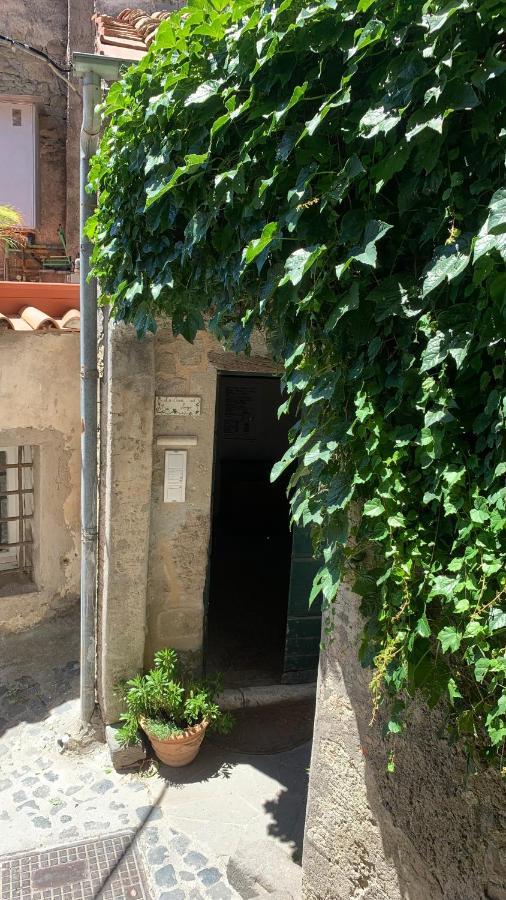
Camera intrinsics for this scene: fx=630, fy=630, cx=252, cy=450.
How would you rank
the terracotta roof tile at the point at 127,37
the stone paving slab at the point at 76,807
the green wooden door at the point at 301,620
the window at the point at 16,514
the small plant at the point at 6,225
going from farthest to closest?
the small plant at the point at 6,225, the window at the point at 16,514, the green wooden door at the point at 301,620, the terracotta roof tile at the point at 127,37, the stone paving slab at the point at 76,807

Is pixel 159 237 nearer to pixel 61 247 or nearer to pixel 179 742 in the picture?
pixel 179 742

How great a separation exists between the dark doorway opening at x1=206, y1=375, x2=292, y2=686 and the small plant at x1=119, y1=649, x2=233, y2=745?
0.85m

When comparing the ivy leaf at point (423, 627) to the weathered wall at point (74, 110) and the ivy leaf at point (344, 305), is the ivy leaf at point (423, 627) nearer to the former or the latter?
the ivy leaf at point (344, 305)

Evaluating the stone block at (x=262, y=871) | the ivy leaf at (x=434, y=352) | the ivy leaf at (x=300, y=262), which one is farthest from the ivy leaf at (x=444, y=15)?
the stone block at (x=262, y=871)

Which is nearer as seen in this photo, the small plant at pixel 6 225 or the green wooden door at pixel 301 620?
the green wooden door at pixel 301 620

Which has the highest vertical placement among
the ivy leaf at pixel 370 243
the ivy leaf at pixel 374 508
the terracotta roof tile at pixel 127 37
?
the terracotta roof tile at pixel 127 37

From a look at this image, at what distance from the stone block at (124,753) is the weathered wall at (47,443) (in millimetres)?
1664

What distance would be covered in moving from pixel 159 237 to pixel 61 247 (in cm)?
802

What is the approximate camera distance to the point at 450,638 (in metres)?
1.53

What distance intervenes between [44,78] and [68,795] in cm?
976

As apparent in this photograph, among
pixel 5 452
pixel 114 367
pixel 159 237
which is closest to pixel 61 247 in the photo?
pixel 5 452

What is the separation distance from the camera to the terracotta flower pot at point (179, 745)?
461 cm

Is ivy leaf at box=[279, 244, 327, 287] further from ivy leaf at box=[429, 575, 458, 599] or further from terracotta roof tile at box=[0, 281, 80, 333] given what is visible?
terracotta roof tile at box=[0, 281, 80, 333]

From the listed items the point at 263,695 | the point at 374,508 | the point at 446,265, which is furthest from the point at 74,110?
the point at 374,508
